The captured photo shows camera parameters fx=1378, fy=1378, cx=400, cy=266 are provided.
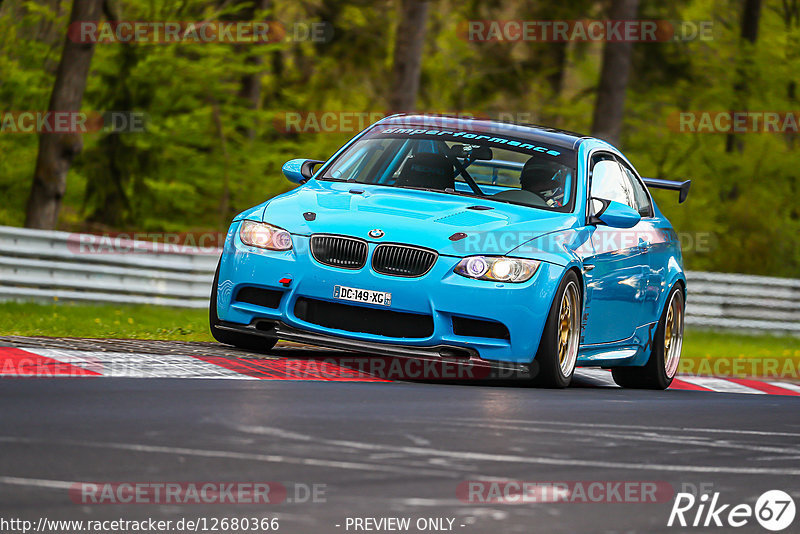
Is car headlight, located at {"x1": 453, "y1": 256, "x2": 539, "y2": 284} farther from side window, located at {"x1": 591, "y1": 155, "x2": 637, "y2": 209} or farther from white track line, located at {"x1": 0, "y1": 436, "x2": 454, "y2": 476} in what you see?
white track line, located at {"x1": 0, "y1": 436, "x2": 454, "y2": 476}

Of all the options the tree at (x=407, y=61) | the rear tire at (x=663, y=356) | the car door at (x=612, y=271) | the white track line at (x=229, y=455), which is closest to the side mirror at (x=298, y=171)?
the car door at (x=612, y=271)

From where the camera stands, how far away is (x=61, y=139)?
1889 centimetres

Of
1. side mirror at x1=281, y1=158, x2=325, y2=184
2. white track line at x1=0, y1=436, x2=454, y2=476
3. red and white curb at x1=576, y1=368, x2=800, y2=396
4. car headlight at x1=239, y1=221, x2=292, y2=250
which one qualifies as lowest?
red and white curb at x1=576, y1=368, x2=800, y2=396

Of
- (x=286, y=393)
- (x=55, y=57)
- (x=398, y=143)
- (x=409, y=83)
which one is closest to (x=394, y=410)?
(x=286, y=393)

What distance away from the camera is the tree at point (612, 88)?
2445cm

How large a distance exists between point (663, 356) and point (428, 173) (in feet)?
8.25

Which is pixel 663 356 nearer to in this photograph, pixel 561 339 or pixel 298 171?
pixel 561 339

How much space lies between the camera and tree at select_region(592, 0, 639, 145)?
24453 mm

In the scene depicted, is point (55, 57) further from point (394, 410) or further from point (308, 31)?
point (394, 410)

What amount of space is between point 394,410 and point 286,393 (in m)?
0.69

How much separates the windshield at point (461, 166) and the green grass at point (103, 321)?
253 centimetres

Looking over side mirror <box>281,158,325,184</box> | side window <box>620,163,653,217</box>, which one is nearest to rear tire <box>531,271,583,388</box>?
side window <box>620,163,653,217</box>

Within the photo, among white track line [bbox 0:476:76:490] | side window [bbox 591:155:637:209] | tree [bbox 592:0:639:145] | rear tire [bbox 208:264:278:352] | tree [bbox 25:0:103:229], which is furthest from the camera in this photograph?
tree [bbox 592:0:639:145]

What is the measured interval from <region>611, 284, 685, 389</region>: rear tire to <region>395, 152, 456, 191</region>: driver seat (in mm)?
2193
